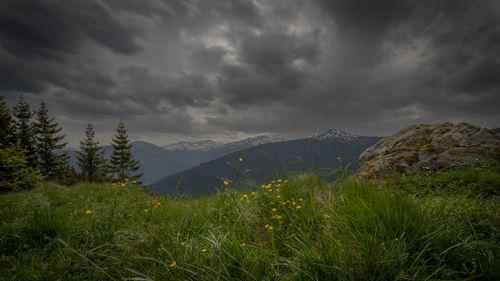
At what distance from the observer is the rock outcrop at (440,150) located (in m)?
7.87

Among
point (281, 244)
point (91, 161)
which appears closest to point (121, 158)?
point (91, 161)

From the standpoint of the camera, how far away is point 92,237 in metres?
A: 3.13

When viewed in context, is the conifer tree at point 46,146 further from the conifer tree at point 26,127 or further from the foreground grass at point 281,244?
the foreground grass at point 281,244

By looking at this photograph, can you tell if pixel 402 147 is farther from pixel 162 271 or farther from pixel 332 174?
pixel 162 271

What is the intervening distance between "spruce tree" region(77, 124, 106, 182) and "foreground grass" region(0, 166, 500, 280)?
4880cm

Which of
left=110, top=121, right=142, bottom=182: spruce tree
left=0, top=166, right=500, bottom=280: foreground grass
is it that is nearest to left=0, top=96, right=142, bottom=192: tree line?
left=110, top=121, right=142, bottom=182: spruce tree

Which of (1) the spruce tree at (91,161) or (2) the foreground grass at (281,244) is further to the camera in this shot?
(1) the spruce tree at (91,161)

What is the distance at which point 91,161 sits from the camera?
44031 mm

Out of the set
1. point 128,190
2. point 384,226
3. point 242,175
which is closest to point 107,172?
point 128,190

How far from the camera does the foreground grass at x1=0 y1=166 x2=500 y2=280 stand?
5.63 ft

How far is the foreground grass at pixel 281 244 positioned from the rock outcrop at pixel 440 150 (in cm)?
531

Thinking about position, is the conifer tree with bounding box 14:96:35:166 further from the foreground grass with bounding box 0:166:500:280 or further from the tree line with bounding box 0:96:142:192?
the foreground grass with bounding box 0:166:500:280

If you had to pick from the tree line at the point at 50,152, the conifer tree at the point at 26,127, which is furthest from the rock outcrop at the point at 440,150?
the conifer tree at the point at 26,127

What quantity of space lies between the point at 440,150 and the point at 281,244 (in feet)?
33.7
